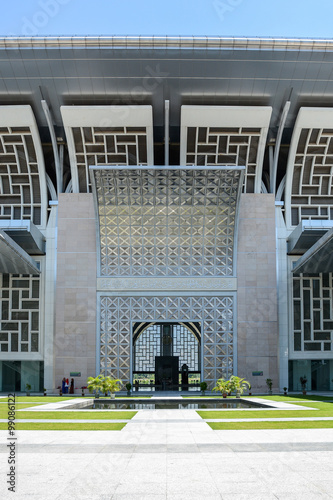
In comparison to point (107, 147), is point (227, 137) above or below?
above

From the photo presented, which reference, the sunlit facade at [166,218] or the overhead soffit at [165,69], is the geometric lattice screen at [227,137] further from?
the overhead soffit at [165,69]

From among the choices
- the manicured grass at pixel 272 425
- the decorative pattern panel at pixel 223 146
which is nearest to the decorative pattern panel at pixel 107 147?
the decorative pattern panel at pixel 223 146

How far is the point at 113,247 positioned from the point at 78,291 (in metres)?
3.33

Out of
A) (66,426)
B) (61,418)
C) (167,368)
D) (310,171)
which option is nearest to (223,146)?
(310,171)

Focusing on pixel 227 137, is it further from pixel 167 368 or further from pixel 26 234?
pixel 167 368

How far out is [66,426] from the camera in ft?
44.6

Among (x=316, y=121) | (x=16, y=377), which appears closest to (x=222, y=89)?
(x=316, y=121)

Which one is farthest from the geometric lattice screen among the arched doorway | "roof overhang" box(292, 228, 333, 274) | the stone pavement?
the stone pavement

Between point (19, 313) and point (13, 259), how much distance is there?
475 centimetres

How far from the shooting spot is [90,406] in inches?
907

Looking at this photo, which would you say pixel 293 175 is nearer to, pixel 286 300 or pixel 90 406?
pixel 286 300

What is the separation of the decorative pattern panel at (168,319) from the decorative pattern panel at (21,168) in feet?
24.6

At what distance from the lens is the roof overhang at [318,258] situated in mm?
28469

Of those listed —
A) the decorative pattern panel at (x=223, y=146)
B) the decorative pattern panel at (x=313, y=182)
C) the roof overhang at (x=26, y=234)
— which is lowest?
the roof overhang at (x=26, y=234)
